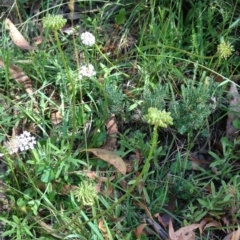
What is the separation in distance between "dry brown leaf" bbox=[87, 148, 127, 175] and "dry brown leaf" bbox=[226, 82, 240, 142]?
→ 52 centimetres

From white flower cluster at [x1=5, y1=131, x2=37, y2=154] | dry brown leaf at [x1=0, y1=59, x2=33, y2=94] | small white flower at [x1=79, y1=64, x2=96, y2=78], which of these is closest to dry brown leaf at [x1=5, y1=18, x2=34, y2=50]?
dry brown leaf at [x1=0, y1=59, x2=33, y2=94]

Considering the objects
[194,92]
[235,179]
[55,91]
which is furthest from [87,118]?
[235,179]

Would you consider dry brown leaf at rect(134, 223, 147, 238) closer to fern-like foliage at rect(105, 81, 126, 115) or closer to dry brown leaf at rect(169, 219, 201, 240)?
dry brown leaf at rect(169, 219, 201, 240)

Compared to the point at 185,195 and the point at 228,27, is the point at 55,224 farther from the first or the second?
the point at 228,27

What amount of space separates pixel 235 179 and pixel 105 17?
0.97 metres

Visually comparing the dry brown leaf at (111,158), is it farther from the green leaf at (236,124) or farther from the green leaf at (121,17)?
the green leaf at (121,17)

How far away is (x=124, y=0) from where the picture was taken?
263 centimetres

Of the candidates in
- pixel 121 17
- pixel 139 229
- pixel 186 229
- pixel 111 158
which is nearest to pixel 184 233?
pixel 186 229

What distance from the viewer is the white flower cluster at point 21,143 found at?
6.60ft

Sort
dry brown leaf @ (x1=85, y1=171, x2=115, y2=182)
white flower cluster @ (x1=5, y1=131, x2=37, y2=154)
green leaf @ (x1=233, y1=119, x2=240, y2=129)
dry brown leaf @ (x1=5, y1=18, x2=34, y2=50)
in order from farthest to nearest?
dry brown leaf @ (x1=5, y1=18, x2=34, y2=50) → green leaf @ (x1=233, y1=119, x2=240, y2=129) → dry brown leaf @ (x1=85, y1=171, x2=115, y2=182) → white flower cluster @ (x1=5, y1=131, x2=37, y2=154)

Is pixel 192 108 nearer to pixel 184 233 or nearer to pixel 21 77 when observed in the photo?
pixel 184 233

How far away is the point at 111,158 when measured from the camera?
2.08m

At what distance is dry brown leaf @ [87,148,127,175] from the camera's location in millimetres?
2049

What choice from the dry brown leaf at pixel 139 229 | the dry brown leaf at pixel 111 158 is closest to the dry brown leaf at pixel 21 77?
the dry brown leaf at pixel 111 158
